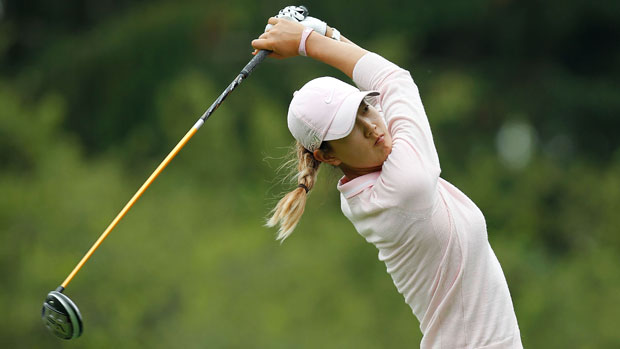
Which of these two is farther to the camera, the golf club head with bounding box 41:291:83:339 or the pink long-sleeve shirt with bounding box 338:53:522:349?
the golf club head with bounding box 41:291:83:339

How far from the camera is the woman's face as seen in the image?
2484mm

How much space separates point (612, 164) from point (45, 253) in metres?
7.26

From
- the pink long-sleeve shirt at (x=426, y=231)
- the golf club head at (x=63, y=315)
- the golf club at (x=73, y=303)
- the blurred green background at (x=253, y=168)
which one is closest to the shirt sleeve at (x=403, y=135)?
the pink long-sleeve shirt at (x=426, y=231)

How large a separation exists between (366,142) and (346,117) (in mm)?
83

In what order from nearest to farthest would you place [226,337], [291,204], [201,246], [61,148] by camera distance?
1. [291,204]
2. [226,337]
3. [201,246]
4. [61,148]

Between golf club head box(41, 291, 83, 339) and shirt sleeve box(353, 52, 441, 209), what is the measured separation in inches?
36.6

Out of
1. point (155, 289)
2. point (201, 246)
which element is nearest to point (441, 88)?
point (201, 246)

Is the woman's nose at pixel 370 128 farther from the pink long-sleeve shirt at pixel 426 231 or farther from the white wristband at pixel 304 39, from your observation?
the white wristband at pixel 304 39

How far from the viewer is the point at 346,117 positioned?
2447 millimetres

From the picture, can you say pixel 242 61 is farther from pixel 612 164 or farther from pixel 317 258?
pixel 612 164

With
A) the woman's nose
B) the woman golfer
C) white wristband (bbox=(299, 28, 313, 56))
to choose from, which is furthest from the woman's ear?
white wristband (bbox=(299, 28, 313, 56))

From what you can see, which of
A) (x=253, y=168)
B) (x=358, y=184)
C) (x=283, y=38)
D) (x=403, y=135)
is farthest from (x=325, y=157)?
(x=253, y=168)

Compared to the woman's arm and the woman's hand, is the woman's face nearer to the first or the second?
the woman's arm

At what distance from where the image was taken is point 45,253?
7262 mm
